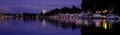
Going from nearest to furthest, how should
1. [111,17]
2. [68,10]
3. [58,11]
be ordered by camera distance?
[111,17] < [68,10] < [58,11]

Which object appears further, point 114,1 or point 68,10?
point 68,10

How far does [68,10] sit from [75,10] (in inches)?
579

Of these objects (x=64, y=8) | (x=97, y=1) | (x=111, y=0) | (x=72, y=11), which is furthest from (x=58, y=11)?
(x=111, y=0)

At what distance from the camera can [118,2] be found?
185ft

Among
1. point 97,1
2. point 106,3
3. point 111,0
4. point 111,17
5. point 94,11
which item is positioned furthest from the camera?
point 94,11

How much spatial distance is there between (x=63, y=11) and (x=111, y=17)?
126 m

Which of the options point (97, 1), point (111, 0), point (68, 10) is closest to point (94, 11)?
point (97, 1)

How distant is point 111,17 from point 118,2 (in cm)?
341

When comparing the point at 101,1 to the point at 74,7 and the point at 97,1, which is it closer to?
the point at 97,1

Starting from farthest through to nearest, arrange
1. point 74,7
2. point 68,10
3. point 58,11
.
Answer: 1. point 58,11
2. point 68,10
3. point 74,7

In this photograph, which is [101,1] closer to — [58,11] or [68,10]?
[68,10]

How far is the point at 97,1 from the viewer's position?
7275 cm

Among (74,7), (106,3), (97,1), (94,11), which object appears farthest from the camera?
(74,7)

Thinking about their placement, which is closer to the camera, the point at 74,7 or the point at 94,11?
the point at 94,11
